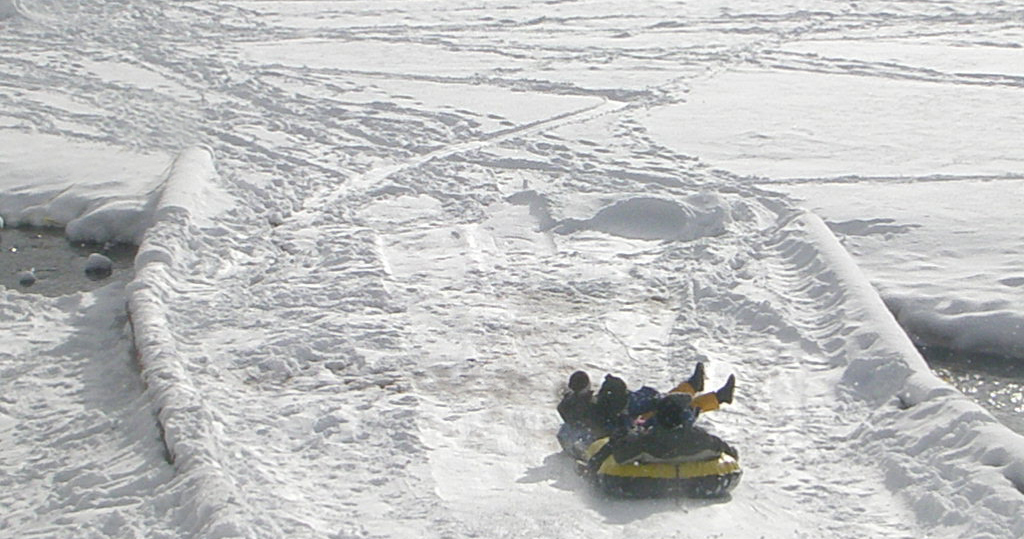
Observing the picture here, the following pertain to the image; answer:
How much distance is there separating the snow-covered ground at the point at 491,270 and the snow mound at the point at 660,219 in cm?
4

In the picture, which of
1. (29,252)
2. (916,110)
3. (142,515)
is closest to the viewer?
(142,515)

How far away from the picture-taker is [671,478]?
6.02m

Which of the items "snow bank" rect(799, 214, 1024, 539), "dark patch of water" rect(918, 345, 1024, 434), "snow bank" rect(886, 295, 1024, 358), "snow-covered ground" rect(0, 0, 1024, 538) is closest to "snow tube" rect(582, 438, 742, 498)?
"snow-covered ground" rect(0, 0, 1024, 538)

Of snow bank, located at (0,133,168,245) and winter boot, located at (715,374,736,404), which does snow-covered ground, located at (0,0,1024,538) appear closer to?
snow bank, located at (0,133,168,245)

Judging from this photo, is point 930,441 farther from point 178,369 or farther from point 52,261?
point 52,261

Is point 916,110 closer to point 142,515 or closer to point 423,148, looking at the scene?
point 423,148

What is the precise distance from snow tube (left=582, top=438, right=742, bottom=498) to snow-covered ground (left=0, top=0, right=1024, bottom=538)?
8 cm

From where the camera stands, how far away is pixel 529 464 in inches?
258

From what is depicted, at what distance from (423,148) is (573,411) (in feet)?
21.5

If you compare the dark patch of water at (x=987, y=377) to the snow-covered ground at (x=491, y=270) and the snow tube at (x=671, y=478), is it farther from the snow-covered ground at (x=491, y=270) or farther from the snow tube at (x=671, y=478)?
the snow tube at (x=671, y=478)

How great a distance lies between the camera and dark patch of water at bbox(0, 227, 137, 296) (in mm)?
9617

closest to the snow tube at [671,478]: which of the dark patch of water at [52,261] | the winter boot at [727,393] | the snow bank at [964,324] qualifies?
the winter boot at [727,393]

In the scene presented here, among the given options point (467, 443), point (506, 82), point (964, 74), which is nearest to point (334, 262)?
point (467, 443)

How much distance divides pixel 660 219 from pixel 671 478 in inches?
186
